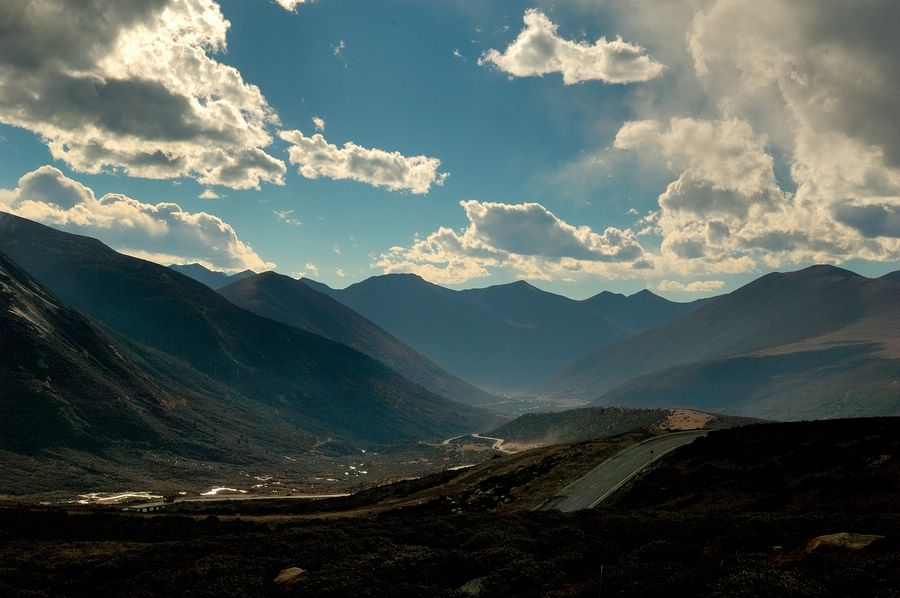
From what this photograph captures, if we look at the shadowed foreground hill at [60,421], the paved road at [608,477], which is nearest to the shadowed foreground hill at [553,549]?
the paved road at [608,477]

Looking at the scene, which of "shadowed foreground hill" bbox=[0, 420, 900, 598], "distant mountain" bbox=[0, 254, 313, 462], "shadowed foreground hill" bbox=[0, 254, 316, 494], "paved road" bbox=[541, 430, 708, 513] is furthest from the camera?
"distant mountain" bbox=[0, 254, 313, 462]

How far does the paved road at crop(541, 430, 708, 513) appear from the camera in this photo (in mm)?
48062

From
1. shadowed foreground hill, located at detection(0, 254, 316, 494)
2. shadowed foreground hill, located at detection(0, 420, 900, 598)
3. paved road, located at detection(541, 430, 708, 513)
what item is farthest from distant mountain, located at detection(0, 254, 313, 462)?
paved road, located at detection(541, 430, 708, 513)

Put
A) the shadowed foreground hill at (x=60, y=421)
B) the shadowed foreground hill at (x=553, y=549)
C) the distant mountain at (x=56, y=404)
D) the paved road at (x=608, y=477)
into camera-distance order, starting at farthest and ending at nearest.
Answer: the distant mountain at (x=56, y=404) → the shadowed foreground hill at (x=60, y=421) → the paved road at (x=608, y=477) → the shadowed foreground hill at (x=553, y=549)

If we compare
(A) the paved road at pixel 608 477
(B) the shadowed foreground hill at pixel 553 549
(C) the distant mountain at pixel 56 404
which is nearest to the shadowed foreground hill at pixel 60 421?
(C) the distant mountain at pixel 56 404

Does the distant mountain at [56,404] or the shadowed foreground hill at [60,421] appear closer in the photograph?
the shadowed foreground hill at [60,421]

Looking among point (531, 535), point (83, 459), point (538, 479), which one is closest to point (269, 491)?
point (83, 459)

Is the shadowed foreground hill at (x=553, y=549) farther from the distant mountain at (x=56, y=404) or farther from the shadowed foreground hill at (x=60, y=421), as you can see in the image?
the distant mountain at (x=56, y=404)

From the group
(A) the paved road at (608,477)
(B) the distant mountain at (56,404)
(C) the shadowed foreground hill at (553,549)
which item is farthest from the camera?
(B) the distant mountain at (56,404)

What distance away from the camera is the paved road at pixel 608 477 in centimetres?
4806

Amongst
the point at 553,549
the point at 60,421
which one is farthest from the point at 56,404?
the point at 553,549

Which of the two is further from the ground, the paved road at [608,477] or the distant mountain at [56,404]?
the paved road at [608,477]

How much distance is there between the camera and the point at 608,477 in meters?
55.9

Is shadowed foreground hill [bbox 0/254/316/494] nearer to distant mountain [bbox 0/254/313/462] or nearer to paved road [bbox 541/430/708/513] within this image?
distant mountain [bbox 0/254/313/462]
